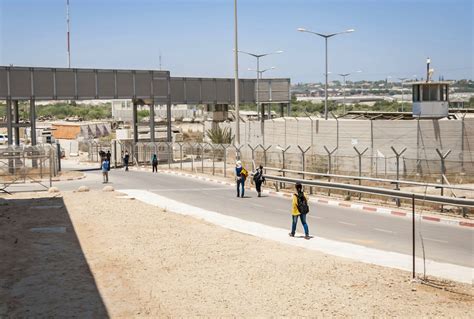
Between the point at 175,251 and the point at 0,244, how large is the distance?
194 inches

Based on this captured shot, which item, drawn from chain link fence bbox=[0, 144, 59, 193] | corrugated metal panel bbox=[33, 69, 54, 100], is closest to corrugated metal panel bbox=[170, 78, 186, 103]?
corrugated metal panel bbox=[33, 69, 54, 100]

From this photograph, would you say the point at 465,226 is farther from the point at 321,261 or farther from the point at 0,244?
the point at 0,244

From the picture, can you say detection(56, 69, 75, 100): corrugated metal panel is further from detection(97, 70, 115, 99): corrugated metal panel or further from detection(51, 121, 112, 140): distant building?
detection(51, 121, 112, 140): distant building

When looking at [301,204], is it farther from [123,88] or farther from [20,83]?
[123,88]

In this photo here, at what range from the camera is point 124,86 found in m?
53.2

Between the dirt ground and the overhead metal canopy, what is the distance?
2911 cm

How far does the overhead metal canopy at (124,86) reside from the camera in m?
46.9

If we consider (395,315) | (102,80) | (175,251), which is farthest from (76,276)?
(102,80)

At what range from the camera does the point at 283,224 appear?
20.8m

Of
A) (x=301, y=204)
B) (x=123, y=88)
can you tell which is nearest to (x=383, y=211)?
(x=301, y=204)

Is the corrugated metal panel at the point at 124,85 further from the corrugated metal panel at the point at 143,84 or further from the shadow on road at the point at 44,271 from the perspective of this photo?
the shadow on road at the point at 44,271

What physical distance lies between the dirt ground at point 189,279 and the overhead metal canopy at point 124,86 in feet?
95.5

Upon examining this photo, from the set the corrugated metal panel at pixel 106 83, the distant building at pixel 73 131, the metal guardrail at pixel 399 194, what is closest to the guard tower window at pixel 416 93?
the metal guardrail at pixel 399 194

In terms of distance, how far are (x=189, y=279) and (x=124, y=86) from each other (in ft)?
137
